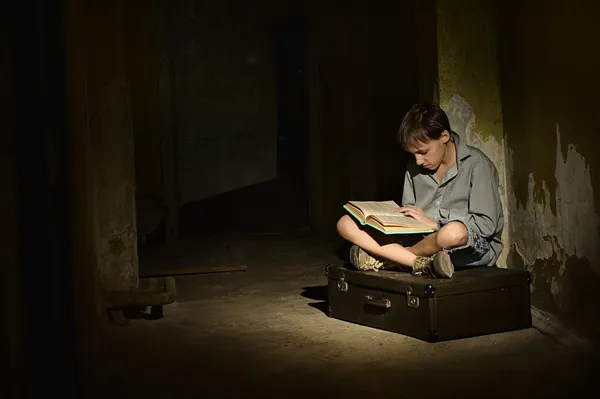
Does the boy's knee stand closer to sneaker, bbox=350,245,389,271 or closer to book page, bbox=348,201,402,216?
book page, bbox=348,201,402,216

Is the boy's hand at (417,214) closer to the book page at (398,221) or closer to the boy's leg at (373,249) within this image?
the book page at (398,221)

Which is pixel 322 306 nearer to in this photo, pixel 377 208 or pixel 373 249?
pixel 373 249

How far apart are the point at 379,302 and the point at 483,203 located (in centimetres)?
75

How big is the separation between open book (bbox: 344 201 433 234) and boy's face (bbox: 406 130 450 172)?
1.01 feet

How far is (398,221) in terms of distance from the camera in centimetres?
476

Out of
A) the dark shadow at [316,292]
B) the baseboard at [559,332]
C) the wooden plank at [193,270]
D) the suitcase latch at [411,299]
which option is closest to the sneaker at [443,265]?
the suitcase latch at [411,299]

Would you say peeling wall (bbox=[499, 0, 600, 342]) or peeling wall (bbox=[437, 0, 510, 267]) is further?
peeling wall (bbox=[437, 0, 510, 267])

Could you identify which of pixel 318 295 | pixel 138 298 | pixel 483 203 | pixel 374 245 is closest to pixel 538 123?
pixel 483 203

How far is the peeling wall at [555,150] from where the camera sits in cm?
434

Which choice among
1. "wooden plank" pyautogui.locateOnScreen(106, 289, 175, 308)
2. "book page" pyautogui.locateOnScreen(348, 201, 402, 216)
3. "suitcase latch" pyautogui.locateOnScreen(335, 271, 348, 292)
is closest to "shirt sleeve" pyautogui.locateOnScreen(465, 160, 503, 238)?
"book page" pyautogui.locateOnScreen(348, 201, 402, 216)

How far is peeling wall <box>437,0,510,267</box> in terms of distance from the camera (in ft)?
17.6

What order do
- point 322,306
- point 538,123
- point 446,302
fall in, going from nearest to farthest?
point 446,302 → point 538,123 → point 322,306

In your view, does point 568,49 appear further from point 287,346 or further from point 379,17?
point 379,17

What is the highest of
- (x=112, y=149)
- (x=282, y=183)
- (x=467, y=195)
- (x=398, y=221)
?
(x=112, y=149)
